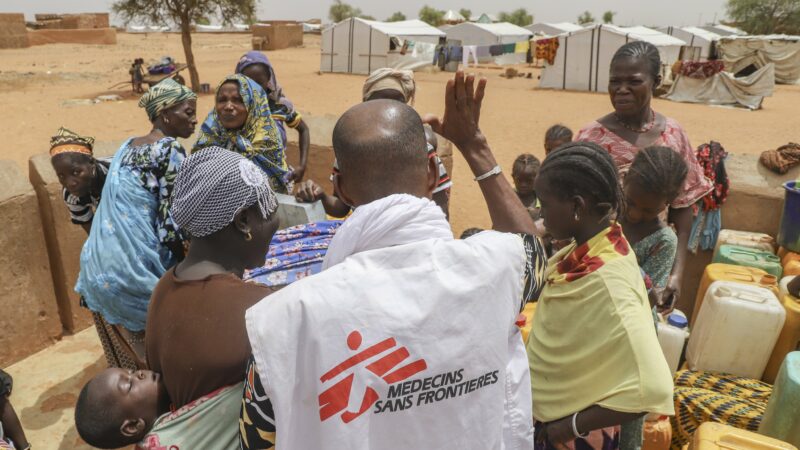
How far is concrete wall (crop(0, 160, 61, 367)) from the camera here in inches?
133

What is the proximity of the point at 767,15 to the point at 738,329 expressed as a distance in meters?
48.4

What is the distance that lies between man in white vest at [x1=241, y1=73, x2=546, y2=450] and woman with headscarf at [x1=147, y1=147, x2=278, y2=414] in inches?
10.8

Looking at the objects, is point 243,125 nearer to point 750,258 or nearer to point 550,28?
point 750,258

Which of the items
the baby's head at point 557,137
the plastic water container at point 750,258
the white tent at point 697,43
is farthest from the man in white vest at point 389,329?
the white tent at point 697,43

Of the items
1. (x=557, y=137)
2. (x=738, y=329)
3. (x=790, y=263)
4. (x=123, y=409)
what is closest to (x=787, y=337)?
(x=738, y=329)

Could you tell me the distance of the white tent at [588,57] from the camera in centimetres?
Answer: 1988

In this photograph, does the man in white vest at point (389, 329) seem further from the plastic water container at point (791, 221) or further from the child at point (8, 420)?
the plastic water container at point (791, 221)

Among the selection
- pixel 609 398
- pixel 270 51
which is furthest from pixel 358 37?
pixel 609 398

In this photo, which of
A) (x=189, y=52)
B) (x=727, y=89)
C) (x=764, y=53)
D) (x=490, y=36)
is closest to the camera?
(x=189, y=52)

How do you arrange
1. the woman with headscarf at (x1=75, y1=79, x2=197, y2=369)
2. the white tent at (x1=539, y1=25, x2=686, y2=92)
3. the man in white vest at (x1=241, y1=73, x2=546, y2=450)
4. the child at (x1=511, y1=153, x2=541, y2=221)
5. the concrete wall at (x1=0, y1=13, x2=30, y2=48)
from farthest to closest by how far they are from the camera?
the concrete wall at (x1=0, y1=13, x2=30, y2=48) → the white tent at (x1=539, y1=25, x2=686, y2=92) → the child at (x1=511, y1=153, x2=541, y2=221) → the woman with headscarf at (x1=75, y1=79, x2=197, y2=369) → the man in white vest at (x1=241, y1=73, x2=546, y2=450)

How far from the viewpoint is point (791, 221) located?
334 centimetres

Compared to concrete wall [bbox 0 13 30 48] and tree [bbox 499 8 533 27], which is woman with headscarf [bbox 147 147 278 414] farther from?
tree [bbox 499 8 533 27]

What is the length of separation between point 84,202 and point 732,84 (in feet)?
66.3

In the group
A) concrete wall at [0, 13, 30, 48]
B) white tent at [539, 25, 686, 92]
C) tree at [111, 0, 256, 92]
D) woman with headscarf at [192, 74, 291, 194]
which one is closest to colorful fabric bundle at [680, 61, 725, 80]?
white tent at [539, 25, 686, 92]
